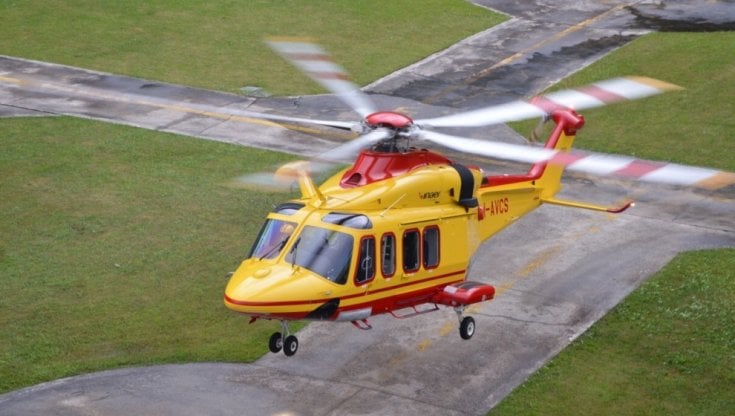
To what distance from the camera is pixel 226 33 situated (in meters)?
41.6

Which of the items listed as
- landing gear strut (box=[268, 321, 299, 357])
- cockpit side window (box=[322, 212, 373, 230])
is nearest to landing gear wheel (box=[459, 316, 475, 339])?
cockpit side window (box=[322, 212, 373, 230])

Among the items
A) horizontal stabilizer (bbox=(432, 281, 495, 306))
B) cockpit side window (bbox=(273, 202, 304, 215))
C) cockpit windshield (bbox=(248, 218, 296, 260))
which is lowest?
horizontal stabilizer (bbox=(432, 281, 495, 306))

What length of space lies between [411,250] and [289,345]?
103 inches

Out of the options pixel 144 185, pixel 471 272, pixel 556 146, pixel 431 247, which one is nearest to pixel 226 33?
pixel 144 185

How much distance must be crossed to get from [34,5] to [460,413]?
2981cm

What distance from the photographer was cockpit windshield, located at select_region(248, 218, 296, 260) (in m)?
Answer: 19.8

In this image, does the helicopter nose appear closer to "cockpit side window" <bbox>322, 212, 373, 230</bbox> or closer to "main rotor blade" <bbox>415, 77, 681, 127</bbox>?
"cockpit side window" <bbox>322, 212, 373, 230</bbox>

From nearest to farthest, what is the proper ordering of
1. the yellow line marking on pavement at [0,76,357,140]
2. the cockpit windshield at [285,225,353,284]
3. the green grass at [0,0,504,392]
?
1. the cockpit windshield at [285,225,353,284]
2. the green grass at [0,0,504,392]
3. the yellow line marking on pavement at [0,76,357,140]

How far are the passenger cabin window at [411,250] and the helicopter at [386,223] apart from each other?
0.06ft

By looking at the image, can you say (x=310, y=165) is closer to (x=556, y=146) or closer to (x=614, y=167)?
(x=614, y=167)

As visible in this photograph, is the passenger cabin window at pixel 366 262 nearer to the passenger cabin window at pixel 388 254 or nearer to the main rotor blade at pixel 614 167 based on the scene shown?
the passenger cabin window at pixel 388 254

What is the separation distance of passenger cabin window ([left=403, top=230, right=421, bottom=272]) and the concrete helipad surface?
1923 mm

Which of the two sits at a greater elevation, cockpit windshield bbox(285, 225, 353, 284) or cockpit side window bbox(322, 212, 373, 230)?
cockpit side window bbox(322, 212, 373, 230)

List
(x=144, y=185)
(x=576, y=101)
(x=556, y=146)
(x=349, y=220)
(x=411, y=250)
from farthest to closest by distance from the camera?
(x=144, y=185), (x=556, y=146), (x=576, y=101), (x=411, y=250), (x=349, y=220)
